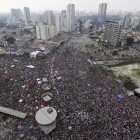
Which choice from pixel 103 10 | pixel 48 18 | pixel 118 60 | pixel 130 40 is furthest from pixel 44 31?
pixel 103 10

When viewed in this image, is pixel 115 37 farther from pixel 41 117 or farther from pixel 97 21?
pixel 97 21

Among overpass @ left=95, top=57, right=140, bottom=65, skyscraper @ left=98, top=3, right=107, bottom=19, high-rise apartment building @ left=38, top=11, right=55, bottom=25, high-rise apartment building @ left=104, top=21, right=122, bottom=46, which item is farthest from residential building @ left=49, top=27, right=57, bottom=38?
skyscraper @ left=98, top=3, right=107, bottom=19

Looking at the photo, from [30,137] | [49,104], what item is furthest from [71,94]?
[30,137]

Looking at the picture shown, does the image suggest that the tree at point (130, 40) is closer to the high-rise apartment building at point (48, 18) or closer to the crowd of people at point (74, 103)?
the crowd of people at point (74, 103)

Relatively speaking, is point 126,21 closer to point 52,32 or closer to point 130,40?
point 130,40

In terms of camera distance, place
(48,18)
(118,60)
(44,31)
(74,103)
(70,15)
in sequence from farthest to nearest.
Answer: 1. (48,18)
2. (70,15)
3. (44,31)
4. (118,60)
5. (74,103)

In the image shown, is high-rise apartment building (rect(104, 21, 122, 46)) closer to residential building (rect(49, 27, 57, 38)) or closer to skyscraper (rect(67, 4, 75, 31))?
residential building (rect(49, 27, 57, 38))
